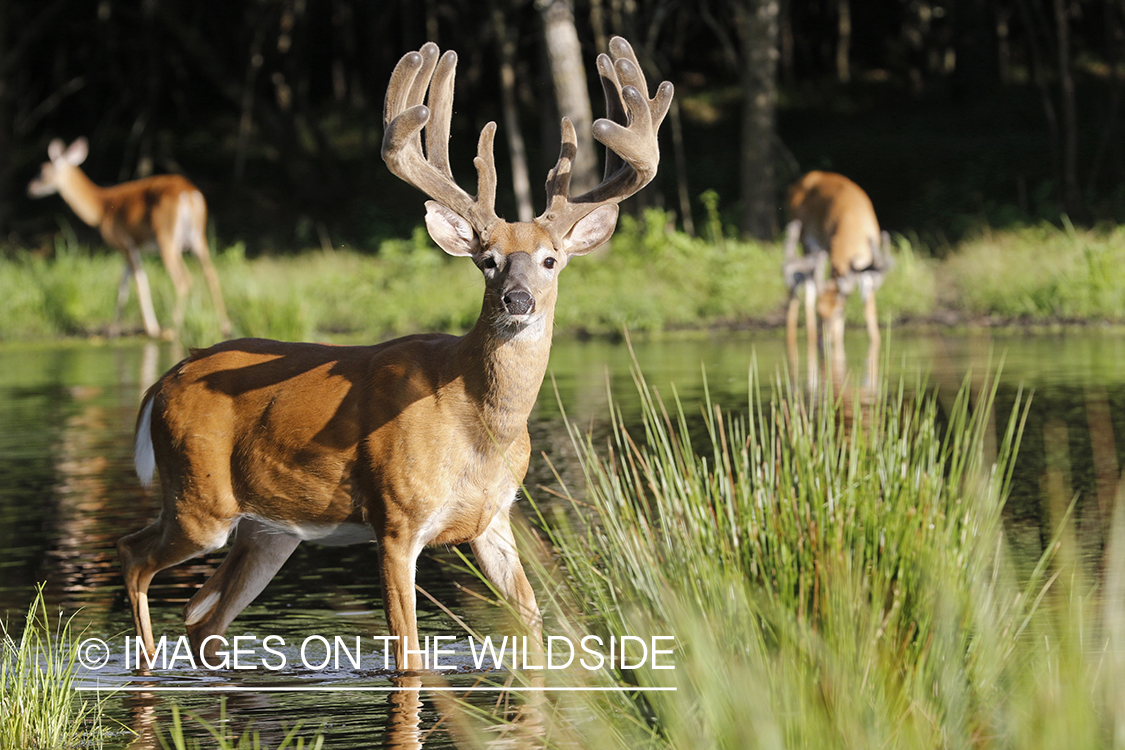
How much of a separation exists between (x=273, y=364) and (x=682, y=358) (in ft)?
39.5

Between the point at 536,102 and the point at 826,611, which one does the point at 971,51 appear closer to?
the point at 536,102

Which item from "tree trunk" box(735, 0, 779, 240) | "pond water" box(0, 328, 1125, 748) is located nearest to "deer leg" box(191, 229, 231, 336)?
"pond water" box(0, 328, 1125, 748)

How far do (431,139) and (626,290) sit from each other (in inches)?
673

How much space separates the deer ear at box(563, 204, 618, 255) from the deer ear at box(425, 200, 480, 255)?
351mm

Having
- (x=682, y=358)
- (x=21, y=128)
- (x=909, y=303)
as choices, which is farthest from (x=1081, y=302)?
(x=21, y=128)

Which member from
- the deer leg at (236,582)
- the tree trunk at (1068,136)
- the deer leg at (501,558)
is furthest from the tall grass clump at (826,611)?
the tree trunk at (1068,136)

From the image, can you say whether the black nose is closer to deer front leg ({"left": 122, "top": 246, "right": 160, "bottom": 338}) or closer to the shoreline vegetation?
the shoreline vegetation

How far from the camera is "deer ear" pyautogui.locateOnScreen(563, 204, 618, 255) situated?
6.59 m

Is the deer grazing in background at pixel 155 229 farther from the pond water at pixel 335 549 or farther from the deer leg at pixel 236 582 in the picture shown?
the deer leg at pixel 236 582

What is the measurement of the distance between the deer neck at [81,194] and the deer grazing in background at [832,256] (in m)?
11.2

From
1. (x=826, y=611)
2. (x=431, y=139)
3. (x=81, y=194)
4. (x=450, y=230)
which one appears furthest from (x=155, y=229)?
(x=826, y=611)

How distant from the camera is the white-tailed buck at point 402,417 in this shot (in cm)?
621

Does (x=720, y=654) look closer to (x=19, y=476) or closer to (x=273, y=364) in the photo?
(x=273, y=364)

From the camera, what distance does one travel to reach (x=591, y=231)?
666 centimetres
